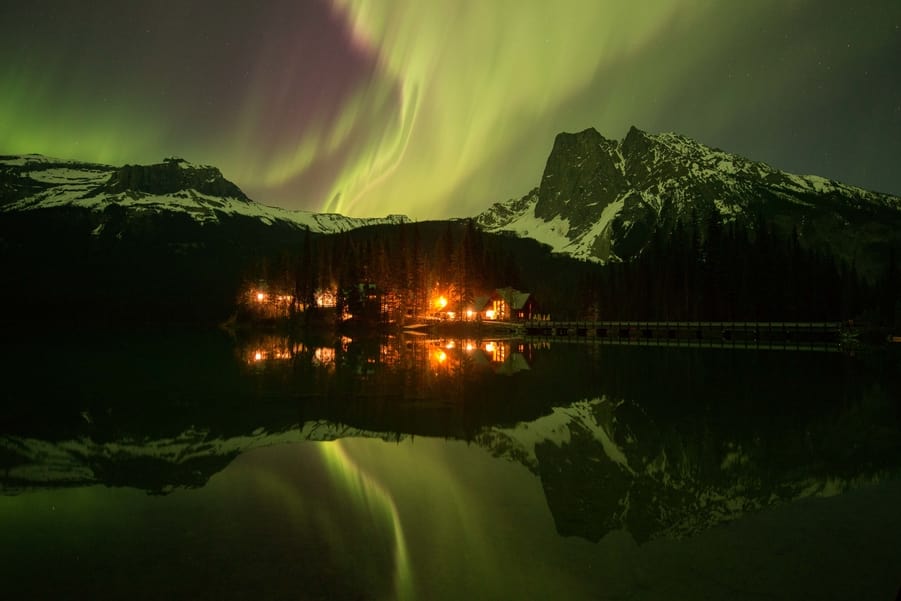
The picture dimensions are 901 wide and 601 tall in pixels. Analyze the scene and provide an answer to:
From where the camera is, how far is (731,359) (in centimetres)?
5022

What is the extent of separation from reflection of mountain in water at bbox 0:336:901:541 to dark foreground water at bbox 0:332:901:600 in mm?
115

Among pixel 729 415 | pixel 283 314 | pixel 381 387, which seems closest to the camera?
pixel 729 415

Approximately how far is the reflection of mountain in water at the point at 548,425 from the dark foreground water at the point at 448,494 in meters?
0.11

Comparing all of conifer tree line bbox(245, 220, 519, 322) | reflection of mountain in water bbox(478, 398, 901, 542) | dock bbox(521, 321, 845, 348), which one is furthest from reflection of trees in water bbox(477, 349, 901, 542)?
conifer tree line bbox(245, 220, 519, 322)

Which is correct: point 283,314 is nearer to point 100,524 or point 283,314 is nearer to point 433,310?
point 433,310

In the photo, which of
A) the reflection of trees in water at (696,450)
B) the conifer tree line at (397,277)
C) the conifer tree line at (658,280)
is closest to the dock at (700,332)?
the conifer tree line at (658,280)

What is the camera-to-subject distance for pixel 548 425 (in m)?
20.4

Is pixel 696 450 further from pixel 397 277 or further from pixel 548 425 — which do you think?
pixel 397 277

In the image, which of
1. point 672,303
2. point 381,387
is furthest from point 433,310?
point 381,387

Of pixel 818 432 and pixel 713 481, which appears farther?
pixel 818 432

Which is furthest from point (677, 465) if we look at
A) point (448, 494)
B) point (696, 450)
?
point (448, 494)

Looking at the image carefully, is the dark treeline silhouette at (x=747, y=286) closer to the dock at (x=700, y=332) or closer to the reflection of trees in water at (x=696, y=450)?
the dock at (x=700, y=332)

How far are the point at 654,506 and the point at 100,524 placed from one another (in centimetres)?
1092

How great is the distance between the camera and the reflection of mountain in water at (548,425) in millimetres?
13359
